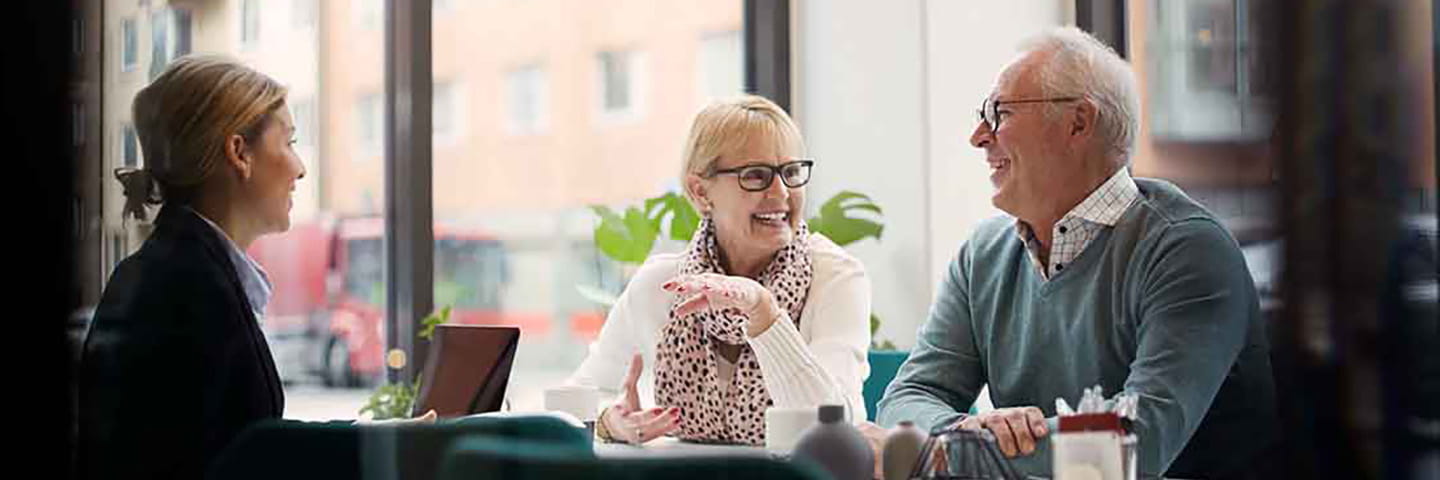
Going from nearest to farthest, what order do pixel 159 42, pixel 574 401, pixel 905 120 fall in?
pixel 159 42 < pixel 574 401 < pixel 905 120

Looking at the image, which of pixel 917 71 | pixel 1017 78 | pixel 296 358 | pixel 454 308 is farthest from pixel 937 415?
pixel 917 71

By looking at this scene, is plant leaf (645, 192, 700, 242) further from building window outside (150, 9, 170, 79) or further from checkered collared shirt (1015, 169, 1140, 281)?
building window outside (150, 9, 170, 79)

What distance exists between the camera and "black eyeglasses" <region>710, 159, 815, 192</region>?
3.02 meters

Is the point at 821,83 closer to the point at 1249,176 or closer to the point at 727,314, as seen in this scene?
the point at 727,314

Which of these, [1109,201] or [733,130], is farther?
[733,130]

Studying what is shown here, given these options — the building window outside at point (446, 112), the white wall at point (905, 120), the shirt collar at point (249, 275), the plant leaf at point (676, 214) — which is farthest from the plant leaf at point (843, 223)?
the shirt collar at point (249, 275)

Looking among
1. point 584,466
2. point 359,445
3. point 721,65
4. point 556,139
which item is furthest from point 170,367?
point 721,65

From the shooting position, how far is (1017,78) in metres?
2.38

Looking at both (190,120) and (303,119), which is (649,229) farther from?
(190,120)

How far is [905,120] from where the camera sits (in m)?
4.54

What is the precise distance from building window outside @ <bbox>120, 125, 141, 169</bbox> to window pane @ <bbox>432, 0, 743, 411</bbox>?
8.12 feet

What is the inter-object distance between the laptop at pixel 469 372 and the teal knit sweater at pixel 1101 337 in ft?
1.99

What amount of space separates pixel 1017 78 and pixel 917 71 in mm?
2131

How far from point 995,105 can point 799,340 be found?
21.9 inches
